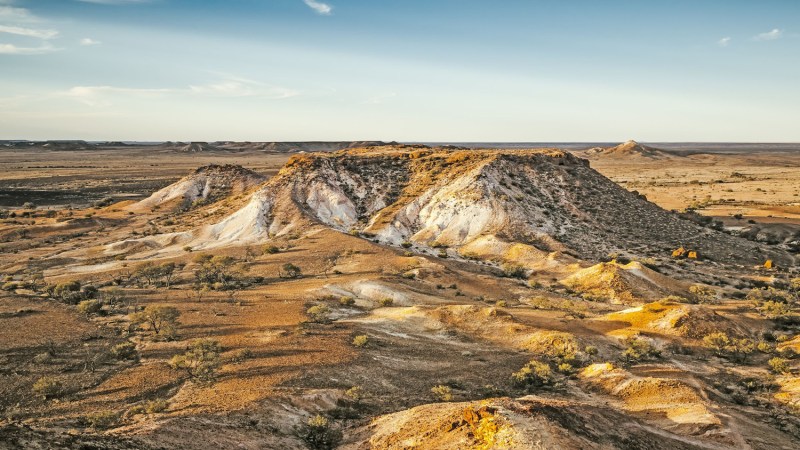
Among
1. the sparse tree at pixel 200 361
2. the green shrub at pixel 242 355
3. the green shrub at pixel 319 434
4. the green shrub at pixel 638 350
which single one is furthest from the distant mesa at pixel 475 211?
the green shrub at pixel 319 434

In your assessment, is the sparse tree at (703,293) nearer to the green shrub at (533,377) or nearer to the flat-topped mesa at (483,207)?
the flat-topped mesa at (483,207)

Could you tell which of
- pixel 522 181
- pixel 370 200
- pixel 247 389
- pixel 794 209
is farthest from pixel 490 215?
pixel 794 209

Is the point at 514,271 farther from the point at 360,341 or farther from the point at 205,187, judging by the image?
the point at 205,187

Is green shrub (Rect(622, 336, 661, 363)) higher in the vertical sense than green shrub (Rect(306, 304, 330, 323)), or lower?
lower

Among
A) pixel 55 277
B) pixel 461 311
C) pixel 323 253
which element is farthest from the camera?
pixel 323 253

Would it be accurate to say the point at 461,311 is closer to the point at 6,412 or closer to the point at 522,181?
the point at 6,412

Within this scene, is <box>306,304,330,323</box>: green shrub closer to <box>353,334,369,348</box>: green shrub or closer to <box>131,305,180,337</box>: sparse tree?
<box>353,334,369,348</box>: green shrub

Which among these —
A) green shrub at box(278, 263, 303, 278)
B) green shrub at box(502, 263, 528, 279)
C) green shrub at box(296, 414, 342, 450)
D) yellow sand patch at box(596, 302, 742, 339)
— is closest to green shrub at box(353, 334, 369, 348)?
green shrub at box(296, 414, 342, 450)
